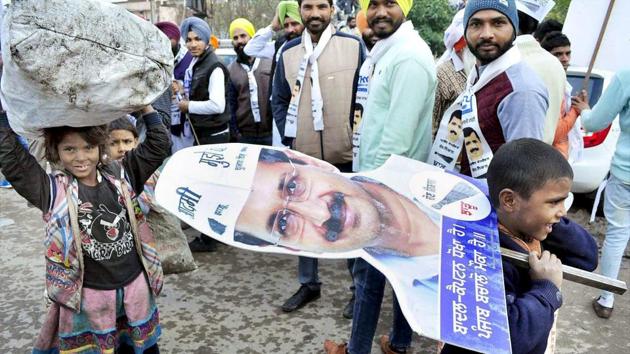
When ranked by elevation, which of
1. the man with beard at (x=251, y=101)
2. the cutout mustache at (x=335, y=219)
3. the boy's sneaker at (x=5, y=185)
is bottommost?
the boy's sneaker at (x=5, y=185)

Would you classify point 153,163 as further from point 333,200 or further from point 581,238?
point 581,238

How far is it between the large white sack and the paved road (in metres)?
1.70

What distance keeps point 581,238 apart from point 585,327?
1.91 m

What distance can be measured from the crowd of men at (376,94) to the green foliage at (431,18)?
15031 millimetres

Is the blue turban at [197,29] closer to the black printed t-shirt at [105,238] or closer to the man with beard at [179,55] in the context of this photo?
the man with beard at [179,55]

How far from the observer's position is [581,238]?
5.41 ft

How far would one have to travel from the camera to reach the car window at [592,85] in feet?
16.7

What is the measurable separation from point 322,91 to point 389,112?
0.88m

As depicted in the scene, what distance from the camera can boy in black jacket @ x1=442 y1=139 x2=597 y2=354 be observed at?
1.38 metres

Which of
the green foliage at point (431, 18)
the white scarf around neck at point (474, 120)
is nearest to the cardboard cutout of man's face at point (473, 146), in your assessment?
the white scarf around neck at point (474, 120)

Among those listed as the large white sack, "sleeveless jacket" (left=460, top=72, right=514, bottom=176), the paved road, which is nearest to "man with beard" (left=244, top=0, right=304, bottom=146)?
the paved road

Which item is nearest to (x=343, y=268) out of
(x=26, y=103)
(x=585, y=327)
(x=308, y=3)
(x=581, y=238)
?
(x=585, y=327)

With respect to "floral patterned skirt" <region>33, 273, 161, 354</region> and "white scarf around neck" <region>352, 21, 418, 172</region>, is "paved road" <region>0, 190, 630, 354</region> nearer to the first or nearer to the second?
"floral patterned skirt" <region>33, 273, 161, 354</region>

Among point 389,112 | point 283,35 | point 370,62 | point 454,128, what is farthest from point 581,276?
point 283,35
